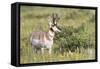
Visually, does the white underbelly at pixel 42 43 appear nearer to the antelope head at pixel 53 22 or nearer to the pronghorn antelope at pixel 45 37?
the pronghorn antelope at pixel 45 37

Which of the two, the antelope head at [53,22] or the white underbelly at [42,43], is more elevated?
the antelope head at [53,22]

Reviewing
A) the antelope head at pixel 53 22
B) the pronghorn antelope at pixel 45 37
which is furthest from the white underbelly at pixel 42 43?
the antelope head at pixel 53 22

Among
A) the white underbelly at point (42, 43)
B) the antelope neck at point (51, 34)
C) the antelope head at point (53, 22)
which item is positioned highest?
the antelope head at point (53, 22)

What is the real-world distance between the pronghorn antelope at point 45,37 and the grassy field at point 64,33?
0.04 m

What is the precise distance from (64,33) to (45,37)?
19 cm

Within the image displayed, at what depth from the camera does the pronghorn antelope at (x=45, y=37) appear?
214cm

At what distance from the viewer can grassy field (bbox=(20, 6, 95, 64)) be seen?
2094 mm

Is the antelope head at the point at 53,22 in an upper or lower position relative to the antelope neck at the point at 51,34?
upper

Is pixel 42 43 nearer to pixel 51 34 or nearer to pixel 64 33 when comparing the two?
pixel 51 34

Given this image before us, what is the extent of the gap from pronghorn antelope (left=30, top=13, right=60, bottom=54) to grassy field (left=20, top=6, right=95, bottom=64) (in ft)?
0.12

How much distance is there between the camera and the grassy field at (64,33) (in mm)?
2094

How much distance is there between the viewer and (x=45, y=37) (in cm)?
218
